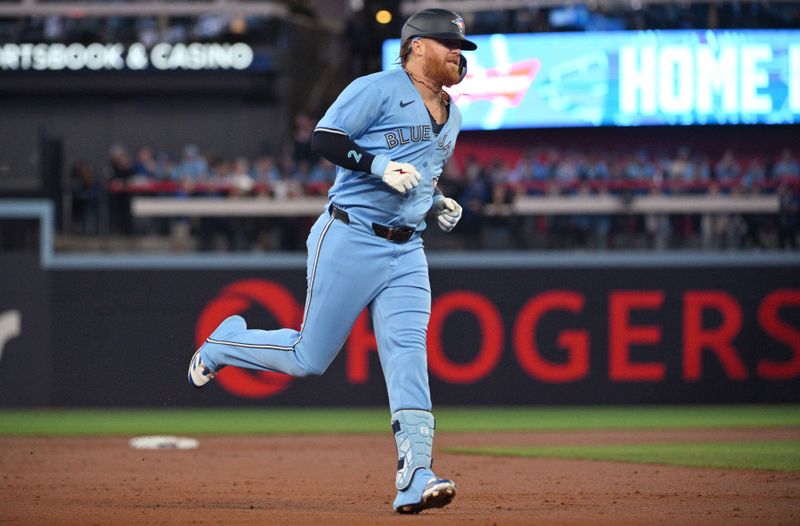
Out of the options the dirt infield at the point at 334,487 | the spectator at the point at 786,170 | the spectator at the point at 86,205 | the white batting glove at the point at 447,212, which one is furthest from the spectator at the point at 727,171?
the white batting glove at the point at 447,212

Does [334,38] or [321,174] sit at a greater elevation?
[334,38]

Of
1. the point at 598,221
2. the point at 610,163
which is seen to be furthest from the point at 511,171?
the point at 598,221

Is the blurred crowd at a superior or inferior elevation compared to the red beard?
inferior

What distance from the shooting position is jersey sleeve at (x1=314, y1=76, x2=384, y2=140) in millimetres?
5590

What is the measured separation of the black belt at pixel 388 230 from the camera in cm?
575

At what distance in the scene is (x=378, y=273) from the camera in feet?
18.9

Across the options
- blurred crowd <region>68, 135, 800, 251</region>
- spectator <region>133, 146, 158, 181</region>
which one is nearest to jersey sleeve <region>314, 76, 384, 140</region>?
blurred crowd <region>68, 135, 800, 251</region>

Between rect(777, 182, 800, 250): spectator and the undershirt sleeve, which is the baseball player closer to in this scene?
the undershirt sleeve

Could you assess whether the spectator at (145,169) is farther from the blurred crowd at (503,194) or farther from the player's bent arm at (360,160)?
the player's bent arm at (360,160)

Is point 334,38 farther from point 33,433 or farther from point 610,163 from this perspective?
point 33,433

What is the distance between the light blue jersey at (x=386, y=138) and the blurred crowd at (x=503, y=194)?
779 cm

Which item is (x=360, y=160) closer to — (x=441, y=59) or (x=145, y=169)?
(x=441, y=59)

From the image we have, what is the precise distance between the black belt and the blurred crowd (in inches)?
306

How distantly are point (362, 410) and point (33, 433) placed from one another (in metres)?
3.80
